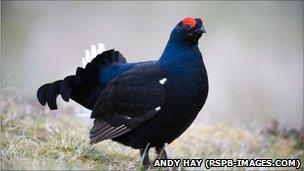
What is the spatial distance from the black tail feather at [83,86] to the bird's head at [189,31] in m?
0.69

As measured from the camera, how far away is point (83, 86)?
588cm

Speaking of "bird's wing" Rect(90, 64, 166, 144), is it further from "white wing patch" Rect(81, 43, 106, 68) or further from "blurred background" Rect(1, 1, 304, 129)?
"blurred background" Rect(1, 1, 304, 129)

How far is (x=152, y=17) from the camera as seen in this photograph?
13.4 metres

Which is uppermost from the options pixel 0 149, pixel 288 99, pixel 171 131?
pixel 0 149

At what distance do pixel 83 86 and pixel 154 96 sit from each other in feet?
2.62

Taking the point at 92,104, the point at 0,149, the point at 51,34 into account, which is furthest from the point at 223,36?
the point at 0,149

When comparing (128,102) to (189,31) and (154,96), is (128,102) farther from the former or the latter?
(189,31)

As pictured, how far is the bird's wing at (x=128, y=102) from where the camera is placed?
535cm

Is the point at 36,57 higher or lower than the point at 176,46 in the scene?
lower

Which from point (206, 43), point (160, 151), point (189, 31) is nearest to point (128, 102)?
point (160, 151)

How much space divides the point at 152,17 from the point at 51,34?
6.65ft

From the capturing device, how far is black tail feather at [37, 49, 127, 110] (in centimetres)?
582

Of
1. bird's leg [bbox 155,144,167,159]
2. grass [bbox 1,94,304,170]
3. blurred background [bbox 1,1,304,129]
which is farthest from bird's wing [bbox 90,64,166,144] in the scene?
blurred background [bbox 1,1,304,129]

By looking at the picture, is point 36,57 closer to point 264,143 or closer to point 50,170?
point 264,143
